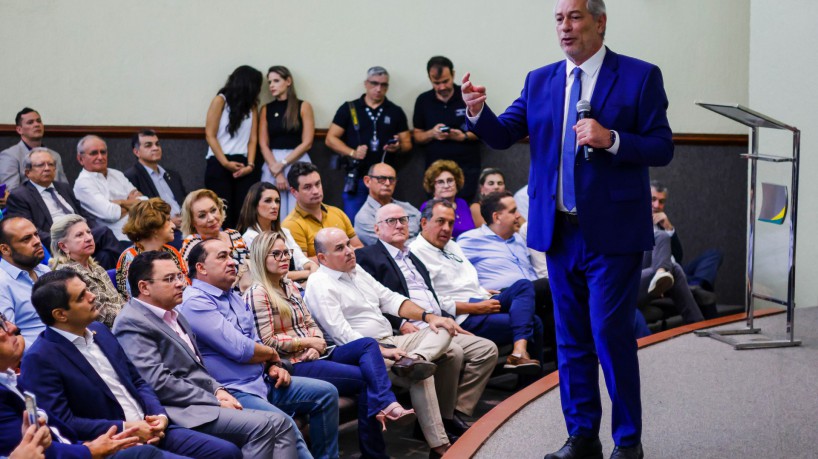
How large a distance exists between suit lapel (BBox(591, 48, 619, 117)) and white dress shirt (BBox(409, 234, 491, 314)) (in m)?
2.33

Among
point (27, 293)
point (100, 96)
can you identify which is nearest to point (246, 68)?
point (100, 96)

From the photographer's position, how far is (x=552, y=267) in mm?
2496

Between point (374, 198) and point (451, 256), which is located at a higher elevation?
point (374, 198)

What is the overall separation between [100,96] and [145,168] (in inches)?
44.0

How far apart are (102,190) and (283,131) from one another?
146cm

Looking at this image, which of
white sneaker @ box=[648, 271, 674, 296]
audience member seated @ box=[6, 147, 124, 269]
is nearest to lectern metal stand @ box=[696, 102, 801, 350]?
white sneaker @ box=[648, 271, 674, 296]

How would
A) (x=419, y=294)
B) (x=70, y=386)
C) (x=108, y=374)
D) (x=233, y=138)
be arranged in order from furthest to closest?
(x=233, y=138) < (x=419, y=294) < (x=108, y=374) < (x=70, y=386)

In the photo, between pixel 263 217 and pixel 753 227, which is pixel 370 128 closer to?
pixel 263 217

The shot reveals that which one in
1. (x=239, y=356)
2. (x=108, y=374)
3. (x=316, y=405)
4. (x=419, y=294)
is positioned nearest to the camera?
(x=108, y=374)

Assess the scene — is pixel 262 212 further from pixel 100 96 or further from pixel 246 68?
pixel 100 96

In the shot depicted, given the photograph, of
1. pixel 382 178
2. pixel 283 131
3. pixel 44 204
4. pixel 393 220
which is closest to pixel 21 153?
pixel 44 204

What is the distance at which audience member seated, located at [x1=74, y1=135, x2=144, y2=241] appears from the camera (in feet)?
16.7

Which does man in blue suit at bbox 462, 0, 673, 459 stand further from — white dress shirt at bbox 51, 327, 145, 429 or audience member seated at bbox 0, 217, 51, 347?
audience member seated at bbox 0, 217, 51, 347

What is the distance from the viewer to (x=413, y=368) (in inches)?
145
